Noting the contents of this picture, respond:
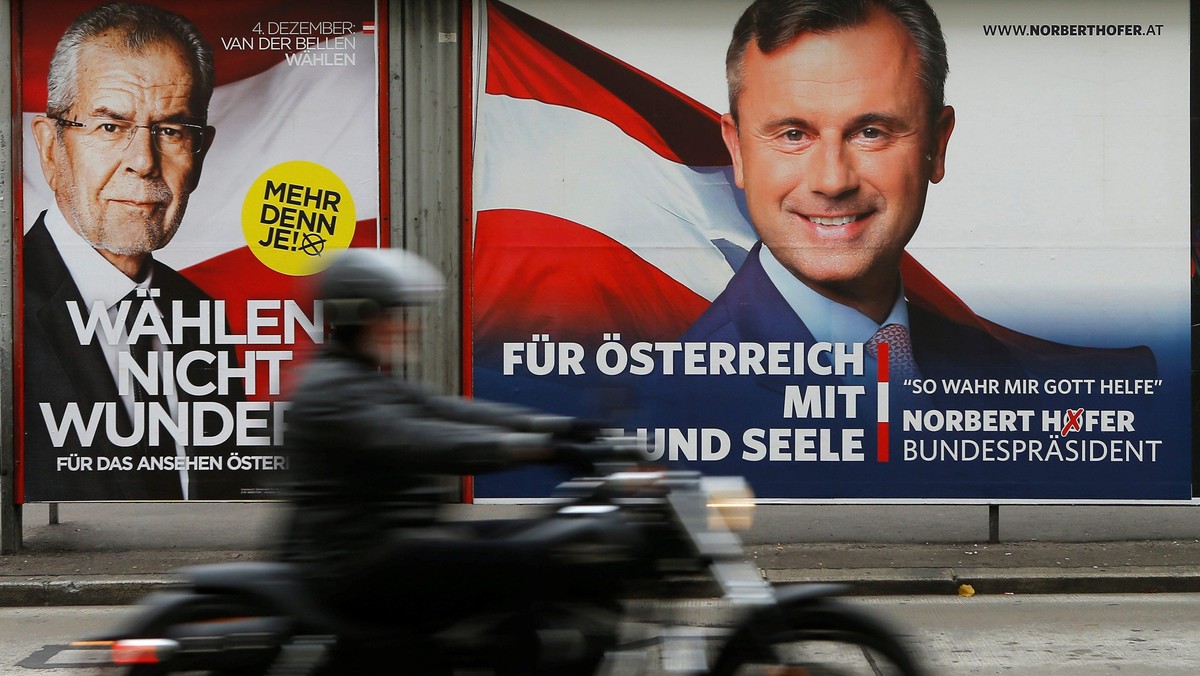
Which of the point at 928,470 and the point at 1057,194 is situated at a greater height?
the point at 1057,194

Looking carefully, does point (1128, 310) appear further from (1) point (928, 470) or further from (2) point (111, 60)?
(2) point (111, 60)

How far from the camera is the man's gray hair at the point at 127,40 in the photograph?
8.27 m

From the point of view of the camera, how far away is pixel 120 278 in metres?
8.38

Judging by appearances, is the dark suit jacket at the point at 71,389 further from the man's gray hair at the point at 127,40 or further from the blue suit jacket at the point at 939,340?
the blue suit jacket at the point at 939,340

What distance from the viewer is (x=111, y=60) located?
8273 millimetres

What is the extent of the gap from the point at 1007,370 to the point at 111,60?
6522 millimetres

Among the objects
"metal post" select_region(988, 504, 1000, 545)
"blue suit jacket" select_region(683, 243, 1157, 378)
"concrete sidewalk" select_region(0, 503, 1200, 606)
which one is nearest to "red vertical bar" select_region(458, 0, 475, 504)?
"concrete sidewalk" select_region(0, 503, 1200, 606)

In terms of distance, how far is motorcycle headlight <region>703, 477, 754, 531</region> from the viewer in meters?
3.12

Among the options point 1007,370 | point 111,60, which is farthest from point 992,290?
point 111,60

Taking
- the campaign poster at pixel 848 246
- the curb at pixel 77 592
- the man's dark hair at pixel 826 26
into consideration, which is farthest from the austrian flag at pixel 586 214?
the curb at pixel 77 592

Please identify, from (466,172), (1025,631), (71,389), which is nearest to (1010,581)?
(1025,631)

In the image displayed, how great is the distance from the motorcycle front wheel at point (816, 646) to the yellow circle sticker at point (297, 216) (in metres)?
5.79

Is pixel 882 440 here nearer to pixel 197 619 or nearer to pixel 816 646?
pixel 816 646

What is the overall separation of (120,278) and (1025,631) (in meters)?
6.21
